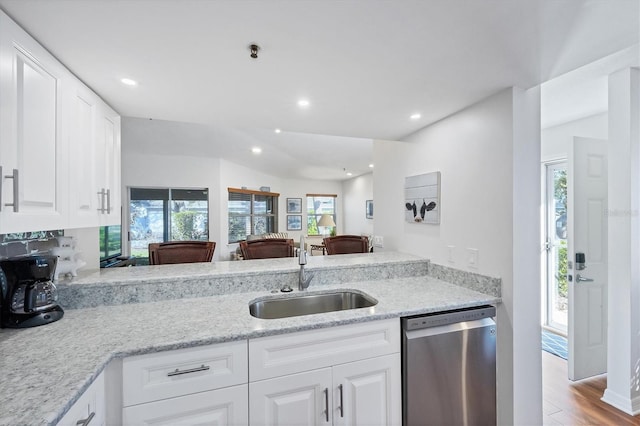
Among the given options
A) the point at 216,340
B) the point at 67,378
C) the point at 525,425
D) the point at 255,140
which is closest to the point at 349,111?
the point at 216,340

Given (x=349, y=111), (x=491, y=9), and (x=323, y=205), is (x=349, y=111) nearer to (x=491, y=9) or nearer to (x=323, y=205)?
(x=491, y=9)

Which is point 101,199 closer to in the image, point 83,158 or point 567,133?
point 83,158

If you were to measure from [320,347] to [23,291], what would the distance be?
4.39 ft

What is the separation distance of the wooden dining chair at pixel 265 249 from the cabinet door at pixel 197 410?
57.5 inches

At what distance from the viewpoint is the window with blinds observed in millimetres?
6382

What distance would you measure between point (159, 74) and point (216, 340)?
1327mm

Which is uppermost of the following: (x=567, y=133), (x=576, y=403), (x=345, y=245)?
(x=567, y=133)

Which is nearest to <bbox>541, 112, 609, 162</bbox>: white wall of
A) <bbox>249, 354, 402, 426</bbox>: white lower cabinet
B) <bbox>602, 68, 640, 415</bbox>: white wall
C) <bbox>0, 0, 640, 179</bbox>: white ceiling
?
<bbox>602, 68, 640, 415</bbox>: white wall

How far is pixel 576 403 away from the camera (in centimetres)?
210

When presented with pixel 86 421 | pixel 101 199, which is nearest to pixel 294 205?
pixel 101 199

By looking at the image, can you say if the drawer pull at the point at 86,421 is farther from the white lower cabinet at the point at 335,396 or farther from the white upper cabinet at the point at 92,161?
the white upper cabinet at the point at 92,161

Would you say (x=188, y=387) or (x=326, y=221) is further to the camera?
(x=326, y=221)

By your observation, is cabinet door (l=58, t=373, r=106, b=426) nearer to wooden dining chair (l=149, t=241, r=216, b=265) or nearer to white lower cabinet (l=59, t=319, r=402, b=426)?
white lower cabinet (l=59, t=319, r=402, b=426)

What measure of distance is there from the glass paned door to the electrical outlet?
2186 millimetres
